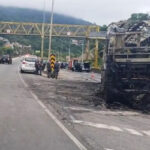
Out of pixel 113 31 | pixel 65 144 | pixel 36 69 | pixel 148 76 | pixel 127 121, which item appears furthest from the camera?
pixel 36 69

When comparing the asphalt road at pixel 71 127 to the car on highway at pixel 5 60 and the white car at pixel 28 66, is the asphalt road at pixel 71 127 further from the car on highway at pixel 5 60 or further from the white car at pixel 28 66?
the car on highway at pixel 5 60

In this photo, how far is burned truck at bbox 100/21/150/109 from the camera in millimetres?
18344

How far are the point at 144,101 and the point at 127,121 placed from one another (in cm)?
460

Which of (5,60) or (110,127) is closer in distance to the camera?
(110,127)

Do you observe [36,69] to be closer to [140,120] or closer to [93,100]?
[93,100]

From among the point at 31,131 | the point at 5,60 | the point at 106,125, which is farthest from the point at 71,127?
the point at 5,60

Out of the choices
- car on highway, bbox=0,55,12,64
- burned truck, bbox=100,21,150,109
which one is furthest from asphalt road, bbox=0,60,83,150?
car on highway, bbox=0,55,12,64

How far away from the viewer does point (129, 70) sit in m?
18.5

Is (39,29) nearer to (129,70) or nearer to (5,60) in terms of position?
(5,60)

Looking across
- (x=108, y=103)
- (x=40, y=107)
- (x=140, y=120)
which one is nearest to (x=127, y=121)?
(x=140, y=120)

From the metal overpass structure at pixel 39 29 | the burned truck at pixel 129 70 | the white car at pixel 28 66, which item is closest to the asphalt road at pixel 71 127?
the burned truck at pixel 129 70

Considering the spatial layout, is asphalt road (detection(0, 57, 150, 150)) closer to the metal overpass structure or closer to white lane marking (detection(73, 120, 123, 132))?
white lane marking (detection(73, 120, 123, 132))

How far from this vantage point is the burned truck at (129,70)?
60.2ft

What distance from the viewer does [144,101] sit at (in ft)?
61.3
